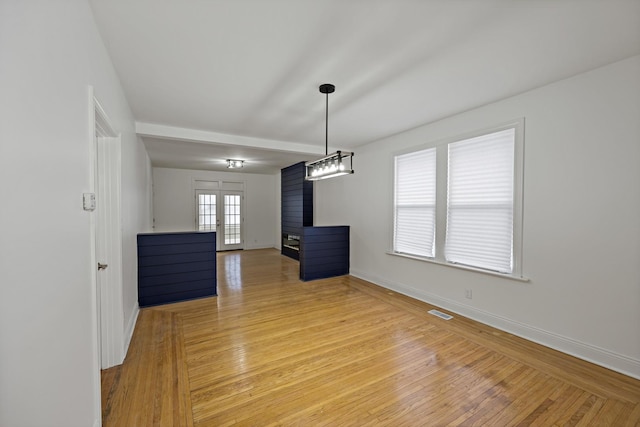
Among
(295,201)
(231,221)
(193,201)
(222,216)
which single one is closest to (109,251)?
(295,201)

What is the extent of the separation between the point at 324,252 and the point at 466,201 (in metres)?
2.88

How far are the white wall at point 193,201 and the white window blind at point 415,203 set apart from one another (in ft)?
18.9

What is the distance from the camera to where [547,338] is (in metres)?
2.83

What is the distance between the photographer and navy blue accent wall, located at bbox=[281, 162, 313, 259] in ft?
24.3

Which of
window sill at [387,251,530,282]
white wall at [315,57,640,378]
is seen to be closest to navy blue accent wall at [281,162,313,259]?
window sill at [387,251,530,282]

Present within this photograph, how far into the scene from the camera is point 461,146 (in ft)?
12.0

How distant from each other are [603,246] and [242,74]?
3.75m

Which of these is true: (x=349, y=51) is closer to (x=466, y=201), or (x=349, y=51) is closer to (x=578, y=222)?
(x=466, y=201)

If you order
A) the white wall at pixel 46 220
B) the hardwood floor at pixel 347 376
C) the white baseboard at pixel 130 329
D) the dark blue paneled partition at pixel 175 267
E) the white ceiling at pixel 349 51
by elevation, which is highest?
the white ceiling at pixel 349 51

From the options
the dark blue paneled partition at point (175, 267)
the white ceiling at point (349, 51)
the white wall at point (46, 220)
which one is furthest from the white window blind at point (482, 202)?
the white wall at point (46, 220)

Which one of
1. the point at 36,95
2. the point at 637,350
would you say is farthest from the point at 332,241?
the point at 36,95

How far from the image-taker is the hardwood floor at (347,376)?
190cm

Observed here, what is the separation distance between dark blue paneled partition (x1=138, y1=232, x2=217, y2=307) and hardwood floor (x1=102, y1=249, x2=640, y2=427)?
0.39m

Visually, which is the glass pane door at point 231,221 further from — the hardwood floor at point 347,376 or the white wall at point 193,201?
the hardwood floor at point 347,376
